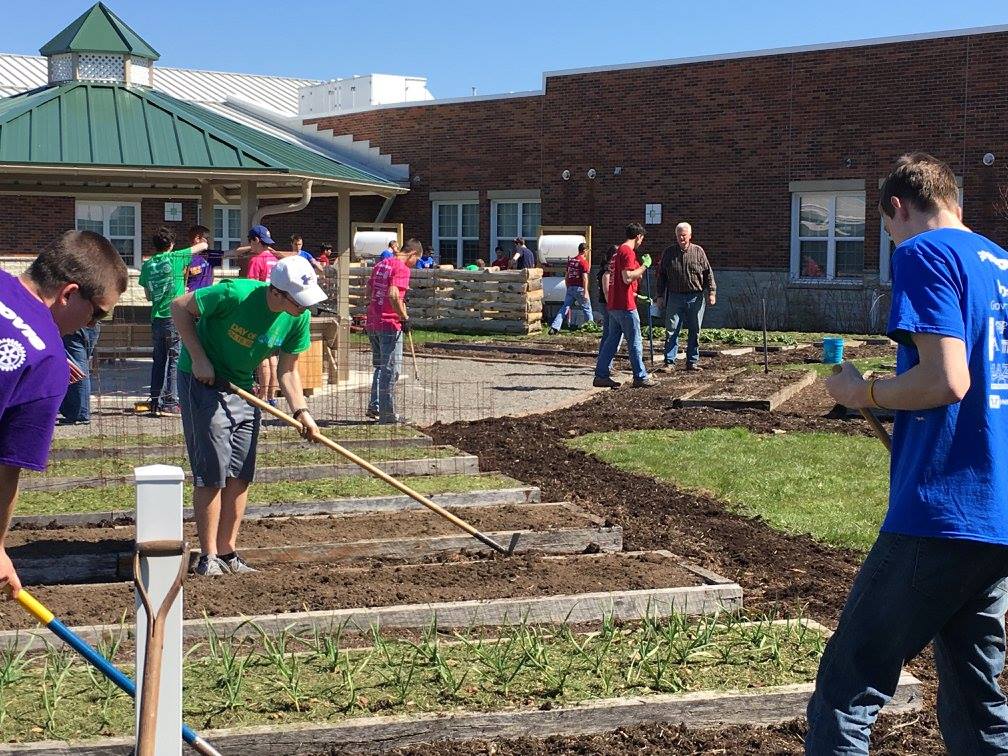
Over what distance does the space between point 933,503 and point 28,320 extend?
2.55 meters

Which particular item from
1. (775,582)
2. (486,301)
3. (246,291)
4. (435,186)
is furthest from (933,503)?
(435,186)

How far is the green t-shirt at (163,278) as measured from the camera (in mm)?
13500

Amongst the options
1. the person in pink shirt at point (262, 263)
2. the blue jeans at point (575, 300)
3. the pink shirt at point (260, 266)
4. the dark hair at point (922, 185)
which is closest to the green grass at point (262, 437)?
the person in pink shirt at point (262, 263)

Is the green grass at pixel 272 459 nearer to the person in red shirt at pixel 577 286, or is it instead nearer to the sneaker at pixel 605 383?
the sneaker at pixel 605 383

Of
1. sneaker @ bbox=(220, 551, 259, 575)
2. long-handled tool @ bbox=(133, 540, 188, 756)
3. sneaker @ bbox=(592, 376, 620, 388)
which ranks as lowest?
sneaker @ bbox=(220, 551, 259, 575)

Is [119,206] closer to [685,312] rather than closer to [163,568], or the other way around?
[685,312]

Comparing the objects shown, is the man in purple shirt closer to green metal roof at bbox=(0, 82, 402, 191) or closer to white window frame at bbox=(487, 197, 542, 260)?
green metal roof at bbox=(0, 82, 402, 191)

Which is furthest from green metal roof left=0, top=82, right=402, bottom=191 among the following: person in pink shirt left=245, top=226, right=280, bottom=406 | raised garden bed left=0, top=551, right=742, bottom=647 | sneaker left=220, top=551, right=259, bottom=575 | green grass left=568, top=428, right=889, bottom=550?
raised garden bed left=0, top=551, right=742, bottom=647

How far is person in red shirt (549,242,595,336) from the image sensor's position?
25188mm

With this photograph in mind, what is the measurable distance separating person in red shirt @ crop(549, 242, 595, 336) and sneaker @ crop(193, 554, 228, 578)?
18.5 m

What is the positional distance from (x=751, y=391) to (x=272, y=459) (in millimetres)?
6374

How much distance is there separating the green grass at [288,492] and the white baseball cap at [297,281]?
7.75 ft

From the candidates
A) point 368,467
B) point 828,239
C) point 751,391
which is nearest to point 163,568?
point 368,467

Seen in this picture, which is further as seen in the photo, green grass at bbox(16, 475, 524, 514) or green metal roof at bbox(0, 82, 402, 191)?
green metal roof at bbox(0, 82, 402, 191)
